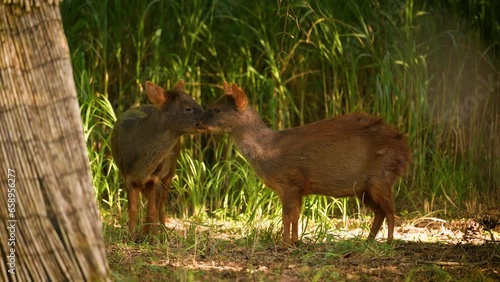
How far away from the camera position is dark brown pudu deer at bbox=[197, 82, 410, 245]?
20.1 ft

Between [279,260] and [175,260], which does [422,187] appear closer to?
[279,260]

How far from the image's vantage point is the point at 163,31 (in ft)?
27.8

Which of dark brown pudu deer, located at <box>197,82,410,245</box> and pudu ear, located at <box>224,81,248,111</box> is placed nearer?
dark brown pudu deer, located at <box>197,82,410,245</box>

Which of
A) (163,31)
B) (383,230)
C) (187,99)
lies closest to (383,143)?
(383,230)

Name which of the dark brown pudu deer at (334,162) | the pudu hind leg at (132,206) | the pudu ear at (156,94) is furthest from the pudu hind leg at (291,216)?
the pudu ear at (156,94)

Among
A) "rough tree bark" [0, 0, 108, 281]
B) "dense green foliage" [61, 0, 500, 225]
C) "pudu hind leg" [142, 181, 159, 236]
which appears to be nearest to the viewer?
"rough tree bark" [0, 0, 108, 281]

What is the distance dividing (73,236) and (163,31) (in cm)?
459

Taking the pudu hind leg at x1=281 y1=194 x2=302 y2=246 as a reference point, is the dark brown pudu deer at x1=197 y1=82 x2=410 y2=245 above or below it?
above

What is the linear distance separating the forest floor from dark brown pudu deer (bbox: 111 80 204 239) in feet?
1.19

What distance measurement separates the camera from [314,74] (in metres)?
8.68

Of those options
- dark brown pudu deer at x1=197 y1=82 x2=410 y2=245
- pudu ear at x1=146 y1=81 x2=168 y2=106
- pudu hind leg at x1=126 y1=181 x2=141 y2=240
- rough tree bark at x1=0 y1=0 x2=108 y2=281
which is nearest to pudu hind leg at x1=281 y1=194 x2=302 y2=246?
dark brown pudu deer at x1=197 y1=82 x2=410 y2=245

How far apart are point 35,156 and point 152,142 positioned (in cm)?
249

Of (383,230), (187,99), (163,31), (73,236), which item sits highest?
(163,31)

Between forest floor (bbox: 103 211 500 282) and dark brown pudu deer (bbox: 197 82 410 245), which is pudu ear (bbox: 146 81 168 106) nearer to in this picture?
dark brown pudu deer (bbox: 197 82 410 245)
